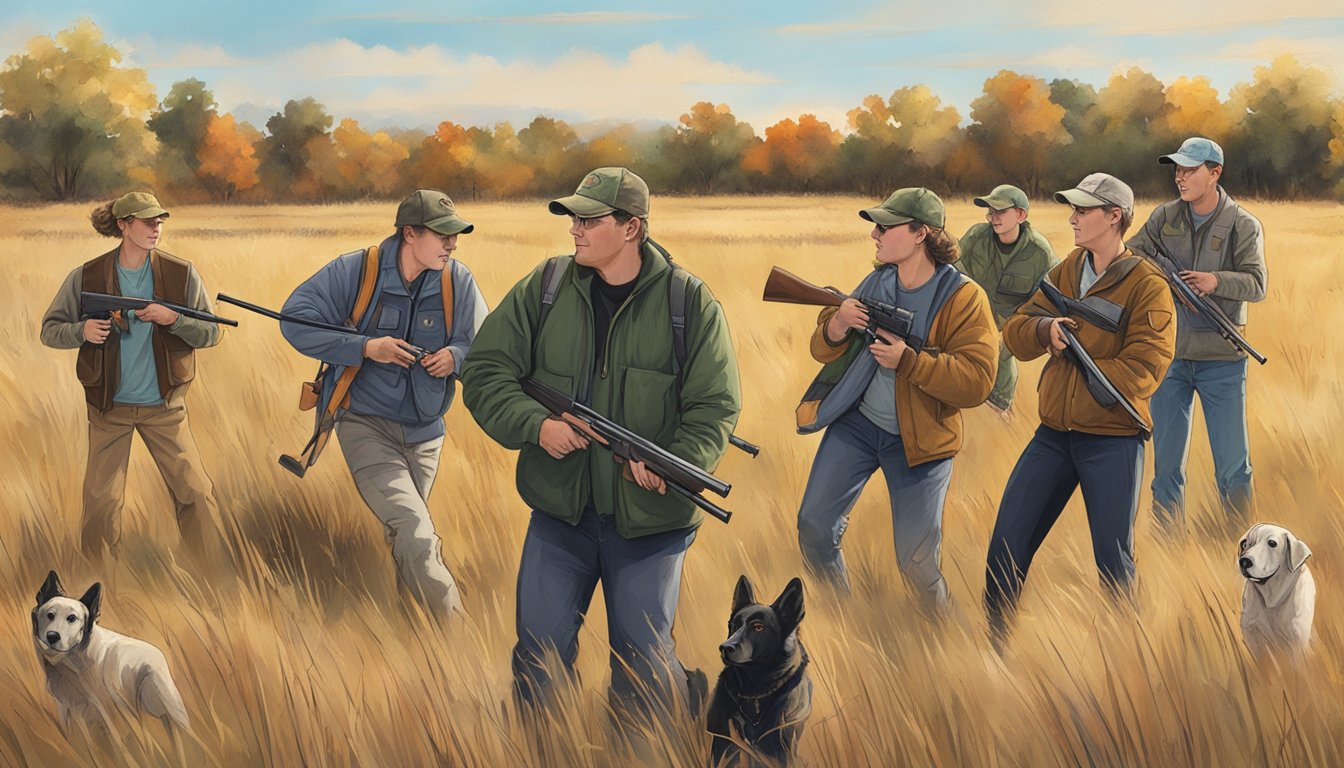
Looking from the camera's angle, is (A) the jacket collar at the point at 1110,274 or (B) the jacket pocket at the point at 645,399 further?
(A) the jacket collar at the point at 1110,274

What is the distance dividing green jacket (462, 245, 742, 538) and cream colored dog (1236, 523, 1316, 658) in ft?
6.19

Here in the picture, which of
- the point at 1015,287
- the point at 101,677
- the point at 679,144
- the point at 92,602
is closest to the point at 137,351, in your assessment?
the point at 92,602

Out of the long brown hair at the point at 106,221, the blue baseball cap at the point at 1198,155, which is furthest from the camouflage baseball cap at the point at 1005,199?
the long brown hair at the point at 106,221

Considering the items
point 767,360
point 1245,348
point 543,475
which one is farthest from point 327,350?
point 767,360

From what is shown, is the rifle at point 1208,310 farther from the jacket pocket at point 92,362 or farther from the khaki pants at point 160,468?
the jacket pocket at point 92,362

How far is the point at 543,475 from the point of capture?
13.7ft

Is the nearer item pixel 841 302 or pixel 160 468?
pixel 841 302

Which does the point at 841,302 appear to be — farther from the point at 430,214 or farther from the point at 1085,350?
the point at 430,214

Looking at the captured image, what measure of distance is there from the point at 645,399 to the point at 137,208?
326 centimetres

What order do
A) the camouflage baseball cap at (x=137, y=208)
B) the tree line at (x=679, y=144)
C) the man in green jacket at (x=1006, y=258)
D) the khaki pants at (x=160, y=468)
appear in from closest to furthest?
the camouflage baseball cap at (x=137, y=208) < the khaki pants at (x=160, y=468) < the man in green jacket at (x=1006, y=258) < the tree line at (x=679, y=144)

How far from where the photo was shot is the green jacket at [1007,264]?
8.03 metres

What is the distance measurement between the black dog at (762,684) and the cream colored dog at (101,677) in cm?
185

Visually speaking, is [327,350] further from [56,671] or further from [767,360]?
[767,360]

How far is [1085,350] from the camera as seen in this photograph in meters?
5.20
